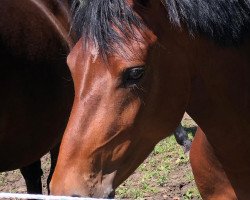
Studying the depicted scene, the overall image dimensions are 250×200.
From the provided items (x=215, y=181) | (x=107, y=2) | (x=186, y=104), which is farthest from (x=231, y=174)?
(x=107, y=2)

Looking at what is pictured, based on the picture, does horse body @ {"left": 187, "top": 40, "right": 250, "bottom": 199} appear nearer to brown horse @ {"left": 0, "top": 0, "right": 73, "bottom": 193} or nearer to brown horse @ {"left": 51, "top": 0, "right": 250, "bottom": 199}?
brown horse @ {"left": 51, "top": 0, "right": 250, "bottom": 199}

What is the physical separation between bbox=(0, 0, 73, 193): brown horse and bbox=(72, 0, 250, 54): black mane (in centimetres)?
131

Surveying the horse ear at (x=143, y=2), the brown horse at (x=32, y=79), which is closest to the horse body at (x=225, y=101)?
the horse ear at (x=143, y=2)

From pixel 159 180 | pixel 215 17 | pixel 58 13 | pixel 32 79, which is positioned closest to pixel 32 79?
pixel 32 79

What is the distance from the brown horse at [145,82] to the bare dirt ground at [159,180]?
6.82 feet

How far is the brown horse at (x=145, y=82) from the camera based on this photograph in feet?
6.19

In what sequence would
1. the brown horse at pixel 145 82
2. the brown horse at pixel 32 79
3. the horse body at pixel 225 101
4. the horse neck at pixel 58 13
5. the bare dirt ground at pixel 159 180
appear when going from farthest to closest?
the bare dirt ground at pixel 159 180, the horse neck at pixel 58 13, the brown horse at pixel 32 79, the horse body at pixel 225 101, the brown horse at pixel 145 82

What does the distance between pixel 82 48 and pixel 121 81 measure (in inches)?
8.6

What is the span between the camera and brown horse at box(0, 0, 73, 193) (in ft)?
10.8

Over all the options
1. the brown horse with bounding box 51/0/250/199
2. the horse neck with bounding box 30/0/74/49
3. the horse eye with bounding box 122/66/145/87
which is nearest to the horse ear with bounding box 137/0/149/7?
the brown horse with bounding box 51/0/250/199

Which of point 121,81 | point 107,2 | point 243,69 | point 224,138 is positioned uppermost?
point 107,2

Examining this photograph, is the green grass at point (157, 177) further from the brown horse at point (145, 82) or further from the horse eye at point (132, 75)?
the horse eye at point (132, 75)

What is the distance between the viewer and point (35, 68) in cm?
340

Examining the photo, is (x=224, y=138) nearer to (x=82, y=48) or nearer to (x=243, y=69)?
(x=243, y=69)
